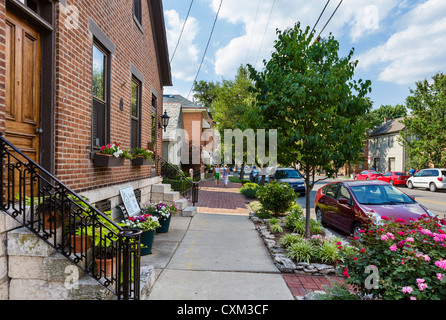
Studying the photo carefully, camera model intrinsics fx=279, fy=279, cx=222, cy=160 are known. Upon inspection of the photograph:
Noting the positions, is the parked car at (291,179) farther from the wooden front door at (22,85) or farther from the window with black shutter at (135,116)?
the wooden front door at (22,85)

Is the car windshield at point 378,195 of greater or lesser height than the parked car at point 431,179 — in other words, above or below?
above

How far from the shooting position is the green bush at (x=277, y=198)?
9.09 m

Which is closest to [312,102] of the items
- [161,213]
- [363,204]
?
[363,204]

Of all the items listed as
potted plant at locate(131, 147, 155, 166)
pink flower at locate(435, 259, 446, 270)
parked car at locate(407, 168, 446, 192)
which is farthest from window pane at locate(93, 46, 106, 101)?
parked car at locate(407, 168, 446, 192)

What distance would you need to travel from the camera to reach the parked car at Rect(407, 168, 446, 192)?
65.8 feet

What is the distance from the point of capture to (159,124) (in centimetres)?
1095

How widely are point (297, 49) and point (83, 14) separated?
4.23 m

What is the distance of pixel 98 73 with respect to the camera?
18.5 feet

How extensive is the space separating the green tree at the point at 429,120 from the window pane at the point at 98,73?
27.8 metres

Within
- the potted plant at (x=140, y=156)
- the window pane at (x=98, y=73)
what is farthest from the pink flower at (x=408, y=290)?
the potted plant at (x=140, y=156)

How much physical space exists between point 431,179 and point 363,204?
61.0 ft

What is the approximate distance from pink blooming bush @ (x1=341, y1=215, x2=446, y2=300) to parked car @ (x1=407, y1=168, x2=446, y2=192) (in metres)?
21.3
